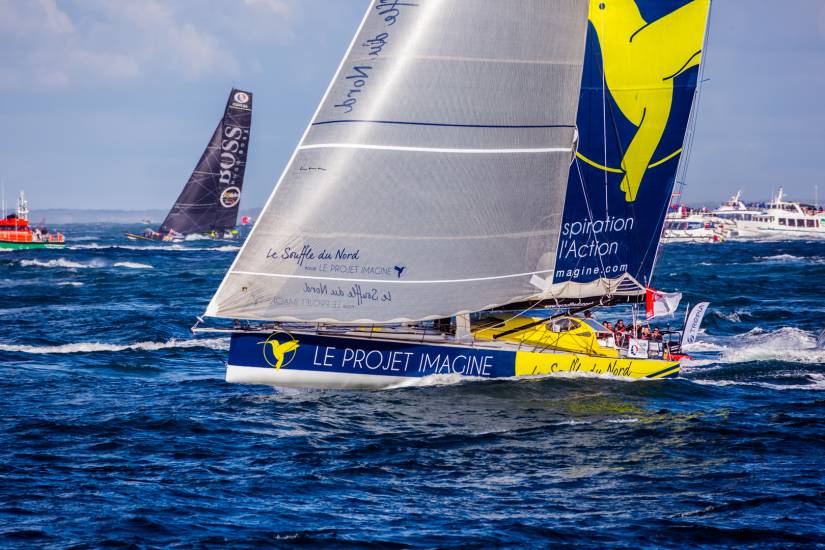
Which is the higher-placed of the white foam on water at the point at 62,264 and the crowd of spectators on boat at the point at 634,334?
the white foam on water at the point at 62,264

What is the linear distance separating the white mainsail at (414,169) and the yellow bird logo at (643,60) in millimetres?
1882

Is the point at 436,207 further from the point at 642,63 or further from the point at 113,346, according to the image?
the point at 113,346

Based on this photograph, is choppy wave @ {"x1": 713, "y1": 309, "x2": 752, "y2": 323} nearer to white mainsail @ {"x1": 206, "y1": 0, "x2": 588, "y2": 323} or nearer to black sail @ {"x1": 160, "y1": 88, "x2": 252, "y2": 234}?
white mainsail @ {"x1": 206, "y1": 0, "x2": 588, "y2": 323}

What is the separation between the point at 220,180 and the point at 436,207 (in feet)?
256

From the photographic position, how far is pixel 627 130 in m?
26.6

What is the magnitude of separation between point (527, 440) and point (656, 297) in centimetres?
845

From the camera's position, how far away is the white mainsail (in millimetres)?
22391

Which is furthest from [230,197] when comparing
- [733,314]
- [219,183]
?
Answer: [733,314]

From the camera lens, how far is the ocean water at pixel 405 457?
49.2 ft

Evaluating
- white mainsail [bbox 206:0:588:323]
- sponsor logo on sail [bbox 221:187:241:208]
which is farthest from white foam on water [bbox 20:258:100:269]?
white mainsail [bbox 206:0:588:323]

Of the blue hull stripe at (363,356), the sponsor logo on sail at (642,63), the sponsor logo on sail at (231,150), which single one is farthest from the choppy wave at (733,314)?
the sponsor logo on sail at (231,150)

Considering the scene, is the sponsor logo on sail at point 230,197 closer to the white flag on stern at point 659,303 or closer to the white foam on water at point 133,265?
the white foam on water at point 133,265

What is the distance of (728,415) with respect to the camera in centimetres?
2281

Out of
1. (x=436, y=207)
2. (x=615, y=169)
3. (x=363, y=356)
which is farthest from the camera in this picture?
(x=615, y=169)
